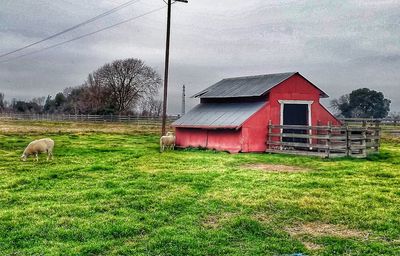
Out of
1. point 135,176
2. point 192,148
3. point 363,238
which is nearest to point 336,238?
point 363,238

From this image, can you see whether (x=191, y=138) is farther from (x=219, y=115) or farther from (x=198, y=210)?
(x=198, y=210)

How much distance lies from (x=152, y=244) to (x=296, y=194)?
5.43 m

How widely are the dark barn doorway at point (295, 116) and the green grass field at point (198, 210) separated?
9712mm

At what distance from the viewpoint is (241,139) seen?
24500 mm

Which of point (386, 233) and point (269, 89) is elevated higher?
point (269, 89)

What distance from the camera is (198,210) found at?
10414mm

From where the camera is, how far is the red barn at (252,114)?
81.6ft

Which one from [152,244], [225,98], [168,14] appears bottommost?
[152,244]

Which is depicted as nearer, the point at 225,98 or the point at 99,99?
the point at 225,98

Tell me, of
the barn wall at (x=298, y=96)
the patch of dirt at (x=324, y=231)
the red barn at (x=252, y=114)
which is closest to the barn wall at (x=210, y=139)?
the red barn at (x=252, y=114)

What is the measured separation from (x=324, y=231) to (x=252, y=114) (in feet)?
52.4

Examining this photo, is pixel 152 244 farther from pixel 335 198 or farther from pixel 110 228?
pixel 335 198

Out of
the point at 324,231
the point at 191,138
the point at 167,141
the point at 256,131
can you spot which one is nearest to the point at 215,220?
the point at 324,231

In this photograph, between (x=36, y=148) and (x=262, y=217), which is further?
(x=36, y=148)
